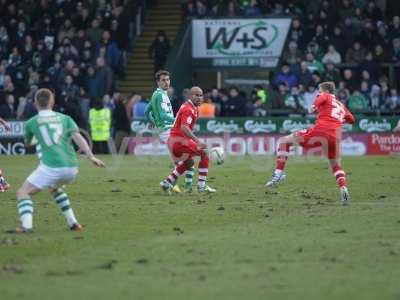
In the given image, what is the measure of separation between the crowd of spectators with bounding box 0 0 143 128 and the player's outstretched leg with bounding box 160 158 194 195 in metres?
14.9

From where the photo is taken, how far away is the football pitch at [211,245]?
9.80 m

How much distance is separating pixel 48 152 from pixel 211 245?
2397mm

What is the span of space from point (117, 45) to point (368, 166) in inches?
506

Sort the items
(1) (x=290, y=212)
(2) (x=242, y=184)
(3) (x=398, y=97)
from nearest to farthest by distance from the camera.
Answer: (1) (x=290, y=212), (2) (x=242, y=184), (3) (x=398, y=97)

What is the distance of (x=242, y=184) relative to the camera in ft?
70.8

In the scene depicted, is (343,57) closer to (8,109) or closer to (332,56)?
(332,56)

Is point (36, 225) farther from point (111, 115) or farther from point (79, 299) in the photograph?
point (111, 115)

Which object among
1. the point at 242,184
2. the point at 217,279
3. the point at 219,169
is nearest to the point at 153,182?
the point at 242,184

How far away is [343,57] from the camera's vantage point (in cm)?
3388


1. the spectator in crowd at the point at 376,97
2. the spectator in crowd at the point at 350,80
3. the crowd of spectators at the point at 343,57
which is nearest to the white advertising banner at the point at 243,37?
the crowd of spectators at the point at 343,57

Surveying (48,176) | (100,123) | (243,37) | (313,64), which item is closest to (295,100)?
(313,64)

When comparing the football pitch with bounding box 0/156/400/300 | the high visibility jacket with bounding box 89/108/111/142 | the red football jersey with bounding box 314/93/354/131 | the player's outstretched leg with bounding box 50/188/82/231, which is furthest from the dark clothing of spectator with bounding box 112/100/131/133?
the player's outstretched leg with bounding box 50/188/82/231

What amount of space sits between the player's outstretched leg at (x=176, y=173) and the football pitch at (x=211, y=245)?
0.19m

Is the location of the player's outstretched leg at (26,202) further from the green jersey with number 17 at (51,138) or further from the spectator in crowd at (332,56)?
the spectator in crowd at (332,56)
